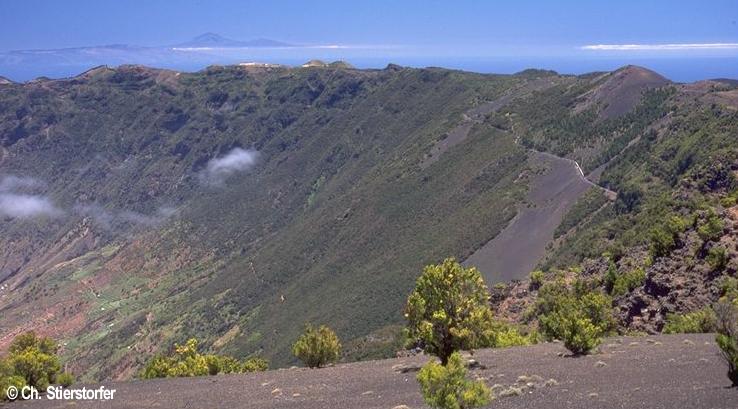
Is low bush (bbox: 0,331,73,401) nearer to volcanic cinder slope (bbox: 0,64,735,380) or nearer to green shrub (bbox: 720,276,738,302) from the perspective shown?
green shrub (bbox: 720,276,738,302)

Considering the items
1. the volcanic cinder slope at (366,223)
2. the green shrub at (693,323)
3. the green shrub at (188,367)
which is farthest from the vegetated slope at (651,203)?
the green shrub at (188,367)

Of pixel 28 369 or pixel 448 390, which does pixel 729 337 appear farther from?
pixel 28 369

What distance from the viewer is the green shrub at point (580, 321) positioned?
2675 cm

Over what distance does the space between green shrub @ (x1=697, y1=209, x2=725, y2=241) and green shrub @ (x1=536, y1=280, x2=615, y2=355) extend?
21.0 feet

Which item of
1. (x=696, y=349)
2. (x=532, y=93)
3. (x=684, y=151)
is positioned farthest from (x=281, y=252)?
(x=696, y=349)

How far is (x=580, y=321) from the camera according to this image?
26.7 meters

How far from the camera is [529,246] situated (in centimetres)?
8225

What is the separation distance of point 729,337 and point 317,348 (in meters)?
18.4

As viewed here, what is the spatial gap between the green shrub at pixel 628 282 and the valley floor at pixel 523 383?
10221 millimetres

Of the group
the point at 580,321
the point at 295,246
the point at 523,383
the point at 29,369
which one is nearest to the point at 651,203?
the point at 580,321

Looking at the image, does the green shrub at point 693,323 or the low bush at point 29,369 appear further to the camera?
the green shrub at point 693,323

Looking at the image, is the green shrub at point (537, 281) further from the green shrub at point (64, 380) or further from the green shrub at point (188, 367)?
the green shrub at point (64, 380)

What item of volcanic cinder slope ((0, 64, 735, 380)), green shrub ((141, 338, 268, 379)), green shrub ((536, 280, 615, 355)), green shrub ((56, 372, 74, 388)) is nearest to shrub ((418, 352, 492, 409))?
green shrub ((536, 280, 615, 355))

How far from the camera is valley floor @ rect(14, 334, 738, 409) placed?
1964 centimetres
